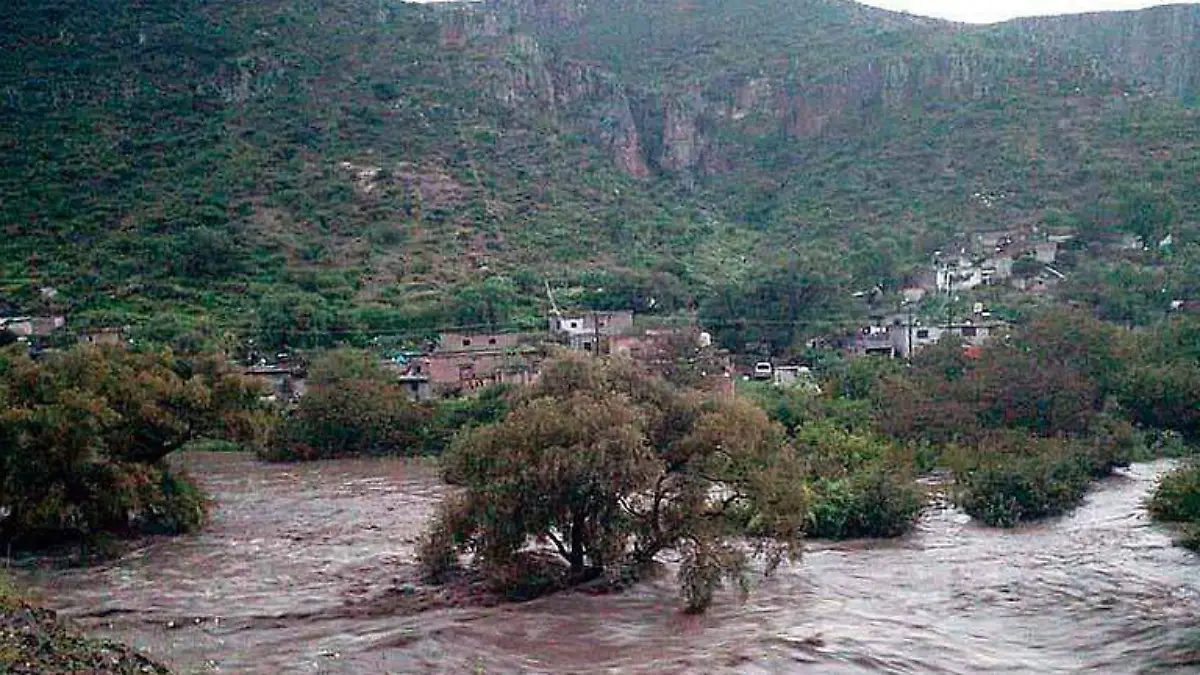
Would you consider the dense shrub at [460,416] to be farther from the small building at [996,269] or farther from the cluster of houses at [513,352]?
the small building at [996,269]

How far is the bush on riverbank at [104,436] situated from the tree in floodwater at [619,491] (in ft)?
20.4

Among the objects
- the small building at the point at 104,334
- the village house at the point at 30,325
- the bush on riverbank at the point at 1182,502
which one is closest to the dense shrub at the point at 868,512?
the bush on riverbank at the point at 1182,502

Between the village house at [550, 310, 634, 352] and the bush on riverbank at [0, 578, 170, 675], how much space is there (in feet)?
92.2

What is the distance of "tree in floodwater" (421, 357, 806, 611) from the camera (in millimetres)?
17141

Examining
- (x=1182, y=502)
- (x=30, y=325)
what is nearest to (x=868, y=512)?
(x=1182, y=502)

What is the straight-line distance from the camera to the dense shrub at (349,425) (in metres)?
35.1

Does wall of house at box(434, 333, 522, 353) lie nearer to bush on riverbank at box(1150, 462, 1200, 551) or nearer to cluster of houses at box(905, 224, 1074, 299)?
cluster of houses at box(905, 224, 1074, 299)

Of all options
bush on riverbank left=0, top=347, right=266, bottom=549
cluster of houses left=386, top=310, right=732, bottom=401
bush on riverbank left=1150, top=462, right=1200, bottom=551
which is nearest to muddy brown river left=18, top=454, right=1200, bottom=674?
bush on riverbank left=1150, top=462, right=1200, bottom=551

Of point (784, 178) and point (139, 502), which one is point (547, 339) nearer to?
point (139, 502)

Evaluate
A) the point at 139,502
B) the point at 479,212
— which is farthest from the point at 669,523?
the point at 479,212

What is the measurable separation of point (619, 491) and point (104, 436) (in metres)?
9.95

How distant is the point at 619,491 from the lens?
17.4 meters

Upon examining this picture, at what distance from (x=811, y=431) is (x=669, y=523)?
45.6 ft

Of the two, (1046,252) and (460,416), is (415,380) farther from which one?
(1046,252)
